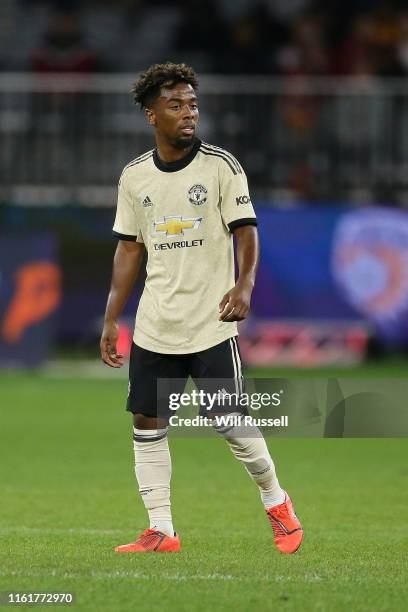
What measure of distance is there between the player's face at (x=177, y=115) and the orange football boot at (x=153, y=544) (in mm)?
1874

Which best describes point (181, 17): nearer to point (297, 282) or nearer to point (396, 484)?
point (297, 282)

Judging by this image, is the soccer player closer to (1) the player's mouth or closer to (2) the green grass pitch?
(1) the player's mouth

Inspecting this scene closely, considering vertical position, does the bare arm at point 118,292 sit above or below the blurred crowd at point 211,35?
below

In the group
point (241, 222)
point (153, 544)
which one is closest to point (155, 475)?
point (153, 544)

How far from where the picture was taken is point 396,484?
10234 millimetres

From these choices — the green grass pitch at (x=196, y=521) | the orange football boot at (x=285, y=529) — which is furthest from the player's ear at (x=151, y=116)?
the green grass pitch at (x=196, y=521)

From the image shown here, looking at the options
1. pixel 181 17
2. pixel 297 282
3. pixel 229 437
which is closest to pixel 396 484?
pixel 229 437

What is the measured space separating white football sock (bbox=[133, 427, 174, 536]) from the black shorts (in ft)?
0.48

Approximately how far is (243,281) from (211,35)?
49.5 feet

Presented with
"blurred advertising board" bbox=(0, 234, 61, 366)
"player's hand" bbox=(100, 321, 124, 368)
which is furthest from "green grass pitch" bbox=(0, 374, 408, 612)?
"blurred advertising board" bbox=(0, 234, 61, 366)

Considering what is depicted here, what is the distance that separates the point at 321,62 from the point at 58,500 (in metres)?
12.5

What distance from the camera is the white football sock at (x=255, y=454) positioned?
700 centimetres

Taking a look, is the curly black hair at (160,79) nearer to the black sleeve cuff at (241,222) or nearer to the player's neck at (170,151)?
the player's neck at (170,151)

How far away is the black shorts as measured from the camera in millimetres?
7020
